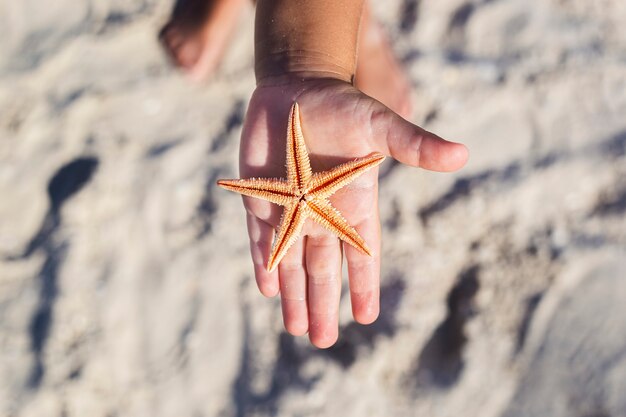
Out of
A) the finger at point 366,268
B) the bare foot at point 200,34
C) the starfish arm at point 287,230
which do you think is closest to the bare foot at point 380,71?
the bare foot at point 200,34

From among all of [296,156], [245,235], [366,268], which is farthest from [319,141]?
[245,235]

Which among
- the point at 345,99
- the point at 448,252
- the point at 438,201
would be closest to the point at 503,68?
the point at 438,201

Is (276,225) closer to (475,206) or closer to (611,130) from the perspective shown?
(475,206)

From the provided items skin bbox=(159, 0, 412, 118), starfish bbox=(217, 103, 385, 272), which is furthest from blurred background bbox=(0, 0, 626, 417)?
starfish bbox=(217, 103, 385, 272)

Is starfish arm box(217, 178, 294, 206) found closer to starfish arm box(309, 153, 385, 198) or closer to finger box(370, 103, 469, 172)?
starfish arm box(309, 153, 385, 198)

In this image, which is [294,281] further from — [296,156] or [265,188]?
[296,156]

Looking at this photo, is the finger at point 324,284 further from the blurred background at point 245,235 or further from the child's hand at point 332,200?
the blurred background at point 245,235

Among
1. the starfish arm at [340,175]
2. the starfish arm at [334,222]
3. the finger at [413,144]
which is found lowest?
the starfish arm at [334,222]
